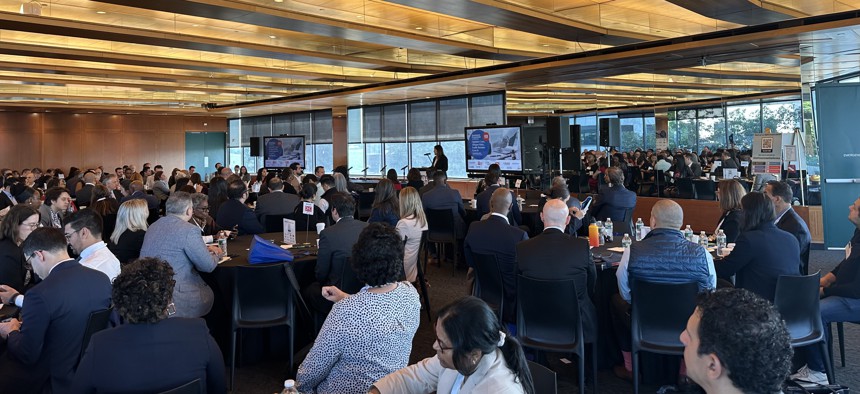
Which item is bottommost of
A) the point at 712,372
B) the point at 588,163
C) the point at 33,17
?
the point at 712,372

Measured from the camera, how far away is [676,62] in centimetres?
977

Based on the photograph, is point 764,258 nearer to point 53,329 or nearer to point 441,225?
point 53,329

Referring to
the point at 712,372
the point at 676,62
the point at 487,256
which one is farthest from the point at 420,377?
the point at 676,62

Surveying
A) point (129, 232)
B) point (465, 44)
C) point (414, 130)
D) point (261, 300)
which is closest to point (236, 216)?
point (129, 232)

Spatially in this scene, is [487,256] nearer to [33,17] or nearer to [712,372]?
[712,372]

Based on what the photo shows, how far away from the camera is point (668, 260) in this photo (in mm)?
3699

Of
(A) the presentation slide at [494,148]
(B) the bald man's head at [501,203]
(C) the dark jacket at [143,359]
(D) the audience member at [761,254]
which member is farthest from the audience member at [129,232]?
(A) the presentation slide at [494,148]

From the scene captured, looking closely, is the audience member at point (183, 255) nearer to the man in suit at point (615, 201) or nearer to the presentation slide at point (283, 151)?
the man in suit at point (615, 201)

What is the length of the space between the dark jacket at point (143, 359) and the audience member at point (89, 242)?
162 centimetres

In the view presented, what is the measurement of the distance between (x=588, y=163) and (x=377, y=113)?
618 centimetres

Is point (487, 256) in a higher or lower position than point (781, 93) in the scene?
lower

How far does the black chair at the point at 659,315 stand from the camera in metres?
3.53

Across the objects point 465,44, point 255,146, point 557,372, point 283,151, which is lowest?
point 557,372

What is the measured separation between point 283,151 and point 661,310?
50.8ft
